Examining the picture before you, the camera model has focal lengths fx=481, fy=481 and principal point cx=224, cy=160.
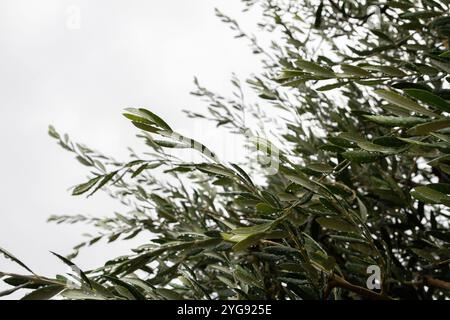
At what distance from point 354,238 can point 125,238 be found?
1.26 m

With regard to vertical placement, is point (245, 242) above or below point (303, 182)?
below

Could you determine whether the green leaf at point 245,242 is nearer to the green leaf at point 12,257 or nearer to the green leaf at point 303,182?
the green leaf at point 303,182

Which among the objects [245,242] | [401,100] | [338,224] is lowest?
[245,242]

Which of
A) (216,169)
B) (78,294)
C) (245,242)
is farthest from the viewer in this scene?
(216,169)

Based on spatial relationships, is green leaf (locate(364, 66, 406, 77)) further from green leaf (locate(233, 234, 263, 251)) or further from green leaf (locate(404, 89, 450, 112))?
green leaf (locate(233, 234, 263, 251))

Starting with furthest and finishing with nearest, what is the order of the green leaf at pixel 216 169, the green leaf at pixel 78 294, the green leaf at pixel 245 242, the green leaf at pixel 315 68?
the green leaf at pixel 315 68
the green leaf at pixel 216 169
the green leaf at pixel 78 294
the green leaf at pixel 245 242

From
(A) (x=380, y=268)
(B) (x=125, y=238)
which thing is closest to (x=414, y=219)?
(A) (x=380, y=268)

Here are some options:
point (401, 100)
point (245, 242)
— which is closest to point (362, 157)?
point (401, 100)

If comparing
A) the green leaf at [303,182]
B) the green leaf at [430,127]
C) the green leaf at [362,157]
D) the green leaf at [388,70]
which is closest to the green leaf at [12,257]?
the green leaf at [303,182]

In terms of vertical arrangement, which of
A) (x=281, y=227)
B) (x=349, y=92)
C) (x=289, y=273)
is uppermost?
(x=349, y=92)

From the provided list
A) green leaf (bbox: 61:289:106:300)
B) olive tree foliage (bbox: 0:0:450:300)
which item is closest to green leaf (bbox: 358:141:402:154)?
olive tree foliage (bbox: 0:0:450:300)

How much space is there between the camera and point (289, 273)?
4.97ft

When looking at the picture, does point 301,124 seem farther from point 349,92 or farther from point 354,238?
point 354,238

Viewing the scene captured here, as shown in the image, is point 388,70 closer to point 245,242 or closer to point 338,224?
point 338,224
